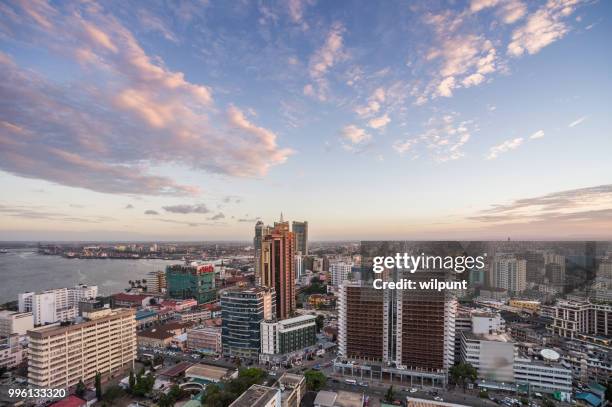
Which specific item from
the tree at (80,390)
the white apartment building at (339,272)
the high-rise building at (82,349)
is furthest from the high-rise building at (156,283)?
the tree at (80,390)

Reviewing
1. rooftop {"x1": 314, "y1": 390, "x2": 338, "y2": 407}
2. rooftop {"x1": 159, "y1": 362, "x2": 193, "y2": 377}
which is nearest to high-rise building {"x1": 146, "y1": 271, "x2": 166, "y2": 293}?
rooftop {"x1": 159, "y1": 362, "x2": 193, "y2": 377}

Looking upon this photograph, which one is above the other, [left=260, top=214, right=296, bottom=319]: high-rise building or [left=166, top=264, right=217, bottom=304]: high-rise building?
[left=260, top=214, right=296, bottom=319]: high-rise building

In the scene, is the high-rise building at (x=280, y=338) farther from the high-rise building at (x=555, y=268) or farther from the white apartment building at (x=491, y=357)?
the high-rise building at (x=555, y=268)

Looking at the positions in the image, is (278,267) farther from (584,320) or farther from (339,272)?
(584,320)

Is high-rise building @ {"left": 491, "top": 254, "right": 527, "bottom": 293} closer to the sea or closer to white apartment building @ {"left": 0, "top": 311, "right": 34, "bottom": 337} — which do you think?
white apartment building @ {"left": 0, "top": 311, "right": 34, "bottom": 337}

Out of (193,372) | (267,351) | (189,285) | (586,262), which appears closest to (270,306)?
(267,351)

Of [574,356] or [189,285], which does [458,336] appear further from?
[189,285]
